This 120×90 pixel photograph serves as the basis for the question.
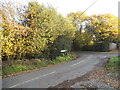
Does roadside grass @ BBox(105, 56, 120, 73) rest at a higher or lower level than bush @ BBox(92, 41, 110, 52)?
lower

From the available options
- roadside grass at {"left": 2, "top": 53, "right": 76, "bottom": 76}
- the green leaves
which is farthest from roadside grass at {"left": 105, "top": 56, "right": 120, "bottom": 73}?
the green leaves


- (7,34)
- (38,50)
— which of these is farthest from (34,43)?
(7,34)

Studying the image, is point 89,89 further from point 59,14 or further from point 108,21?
point 108,21

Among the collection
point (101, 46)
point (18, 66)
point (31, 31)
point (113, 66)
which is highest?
point (31, 31)

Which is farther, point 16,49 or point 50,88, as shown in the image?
point 16,49

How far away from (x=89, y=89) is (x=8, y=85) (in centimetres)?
380

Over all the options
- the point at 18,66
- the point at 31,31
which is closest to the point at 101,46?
the point at 31,31

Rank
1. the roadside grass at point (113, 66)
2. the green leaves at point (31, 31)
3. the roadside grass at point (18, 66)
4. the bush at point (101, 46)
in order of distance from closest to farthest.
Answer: the roadside grass at point (18, 66)
the green leaves at point (31, 31)
the roadside grass at point (113, 66)
the bush at point (101, 46)

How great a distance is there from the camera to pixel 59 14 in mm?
10188

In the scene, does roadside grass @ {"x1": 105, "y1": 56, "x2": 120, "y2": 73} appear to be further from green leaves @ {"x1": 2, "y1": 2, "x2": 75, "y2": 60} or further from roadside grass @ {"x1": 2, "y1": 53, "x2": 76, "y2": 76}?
green leaves @ {"x1": 2, "y1": 2, "x2": 75, "y2": 60}

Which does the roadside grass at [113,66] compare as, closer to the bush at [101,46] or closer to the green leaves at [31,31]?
the green leaves at [31,31]

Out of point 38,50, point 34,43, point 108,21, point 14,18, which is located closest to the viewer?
point 14,18

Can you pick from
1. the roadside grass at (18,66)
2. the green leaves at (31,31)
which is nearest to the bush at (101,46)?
the green leaves at (31,31)

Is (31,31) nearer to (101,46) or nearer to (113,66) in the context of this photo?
(113,66)
